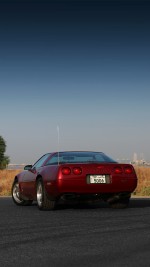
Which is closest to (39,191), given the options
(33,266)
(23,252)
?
(23,252)

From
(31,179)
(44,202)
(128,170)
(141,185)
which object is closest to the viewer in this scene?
(44,202)

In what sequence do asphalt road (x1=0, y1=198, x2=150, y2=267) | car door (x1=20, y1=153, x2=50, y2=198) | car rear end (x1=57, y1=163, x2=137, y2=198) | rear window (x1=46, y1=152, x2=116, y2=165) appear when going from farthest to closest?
car door (x1=20, y1=153, x2=50, y2=198)
rear window (x1=46, y1=152, x2=116, y2=165)
car rear end (x1=57, y1=163, x2=137, y2=198)
asphalt road (x1=0, y1=198, x2=150, y2=267)

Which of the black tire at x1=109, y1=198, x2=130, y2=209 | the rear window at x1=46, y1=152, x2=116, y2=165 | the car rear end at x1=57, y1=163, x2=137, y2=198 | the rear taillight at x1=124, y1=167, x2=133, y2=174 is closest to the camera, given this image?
the car rear end at x1=57, y1=163, x2=137, y2=198

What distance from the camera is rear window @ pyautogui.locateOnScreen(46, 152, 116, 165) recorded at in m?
11.6

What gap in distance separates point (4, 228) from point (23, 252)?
2200 mm

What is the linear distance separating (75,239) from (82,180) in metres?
3.91

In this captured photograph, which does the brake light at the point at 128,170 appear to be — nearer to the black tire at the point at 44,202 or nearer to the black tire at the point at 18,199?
the black tire at the point at 44,202

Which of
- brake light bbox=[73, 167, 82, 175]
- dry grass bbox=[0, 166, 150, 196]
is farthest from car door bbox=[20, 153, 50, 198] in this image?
dry grass bbox=[0, 166, 150, 196]

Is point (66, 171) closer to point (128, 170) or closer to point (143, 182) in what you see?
point (128, 170)

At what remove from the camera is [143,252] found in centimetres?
604

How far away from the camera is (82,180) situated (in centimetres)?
1091

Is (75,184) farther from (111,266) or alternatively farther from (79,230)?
(111,266)

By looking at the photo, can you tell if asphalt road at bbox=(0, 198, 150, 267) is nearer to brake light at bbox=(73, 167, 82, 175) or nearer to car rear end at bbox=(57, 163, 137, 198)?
car rear end at bbox=(57, 163, 137, 198)

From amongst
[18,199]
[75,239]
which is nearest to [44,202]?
[18,199]
